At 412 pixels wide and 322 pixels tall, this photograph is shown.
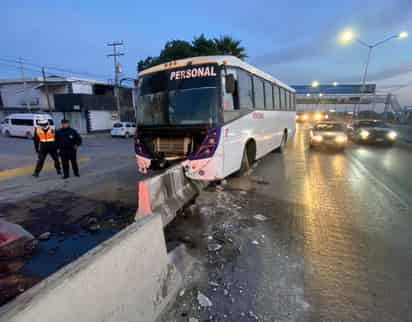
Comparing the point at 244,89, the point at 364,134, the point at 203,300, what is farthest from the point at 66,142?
the point at 364,134

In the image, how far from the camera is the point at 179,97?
5148 millimetres

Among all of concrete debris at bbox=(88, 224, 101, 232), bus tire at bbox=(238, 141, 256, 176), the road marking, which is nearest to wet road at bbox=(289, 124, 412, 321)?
bus tire at bbox=(238, 141, 256, 176)

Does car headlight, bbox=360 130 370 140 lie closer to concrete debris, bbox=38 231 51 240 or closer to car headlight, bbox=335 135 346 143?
car headlight, bbox=335 135 346 143

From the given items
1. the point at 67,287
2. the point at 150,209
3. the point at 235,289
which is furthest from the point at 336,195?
the point at 67,287

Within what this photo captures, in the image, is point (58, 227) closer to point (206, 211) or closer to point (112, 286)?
point (206, 211)

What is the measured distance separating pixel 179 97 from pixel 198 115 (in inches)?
26.7

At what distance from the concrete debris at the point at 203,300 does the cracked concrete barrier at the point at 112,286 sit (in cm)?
26

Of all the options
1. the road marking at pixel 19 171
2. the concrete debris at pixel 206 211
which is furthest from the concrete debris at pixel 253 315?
the road marking at pixel 19 171

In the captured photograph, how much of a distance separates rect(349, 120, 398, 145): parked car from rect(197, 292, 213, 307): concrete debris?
15.1 meters

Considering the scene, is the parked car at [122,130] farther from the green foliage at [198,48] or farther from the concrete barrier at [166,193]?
the concrete barrier at [166,193]

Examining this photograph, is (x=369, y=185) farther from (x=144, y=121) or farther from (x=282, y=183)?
(x=144, y=121)

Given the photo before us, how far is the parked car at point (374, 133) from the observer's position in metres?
13.0

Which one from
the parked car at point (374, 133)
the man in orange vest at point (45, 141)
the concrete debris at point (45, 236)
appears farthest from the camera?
the parked car at point (374, 133)

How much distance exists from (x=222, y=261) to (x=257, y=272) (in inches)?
18.6
